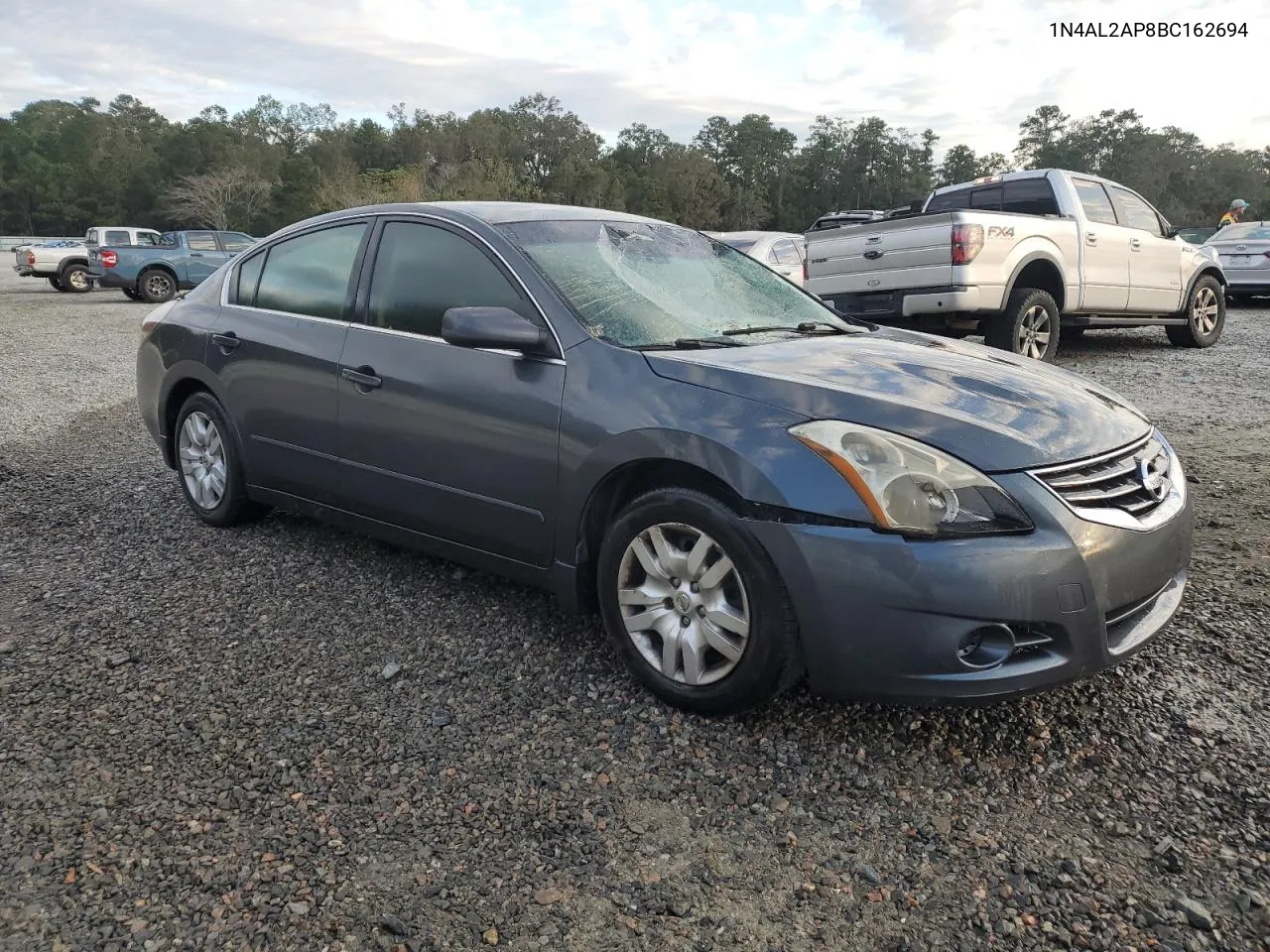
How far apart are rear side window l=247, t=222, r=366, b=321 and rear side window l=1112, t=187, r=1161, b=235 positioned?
877 cm

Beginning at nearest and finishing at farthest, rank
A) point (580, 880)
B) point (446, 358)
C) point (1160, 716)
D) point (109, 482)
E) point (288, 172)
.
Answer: point (580, 880)
point (1160, 716)
point (446, 358)
point (109, 482)
point (288, 172)

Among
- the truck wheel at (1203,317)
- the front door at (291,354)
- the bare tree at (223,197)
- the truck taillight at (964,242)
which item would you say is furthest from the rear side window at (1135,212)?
the bare tree at (223,197)

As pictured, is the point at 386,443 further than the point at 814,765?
Yes

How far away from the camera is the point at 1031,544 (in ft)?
8.11

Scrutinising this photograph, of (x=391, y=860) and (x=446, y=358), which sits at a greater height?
(x=446, y=358)

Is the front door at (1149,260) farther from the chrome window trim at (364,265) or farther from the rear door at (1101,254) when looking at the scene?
the chrome window trim at (364,265)

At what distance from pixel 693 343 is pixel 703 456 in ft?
2.01

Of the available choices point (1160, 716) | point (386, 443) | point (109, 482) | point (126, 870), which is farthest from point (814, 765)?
point (109, 482)

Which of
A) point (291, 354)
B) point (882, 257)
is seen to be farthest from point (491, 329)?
point (882, 257)

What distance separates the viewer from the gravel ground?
206 centimetres

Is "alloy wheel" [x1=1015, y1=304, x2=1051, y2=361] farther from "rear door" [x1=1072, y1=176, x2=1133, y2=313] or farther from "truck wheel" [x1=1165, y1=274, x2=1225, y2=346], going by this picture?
"truck wheel" [x1=1165, y1=274, x2=1225, y2=346]

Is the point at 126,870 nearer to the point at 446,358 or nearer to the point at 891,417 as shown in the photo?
the point at 446,358

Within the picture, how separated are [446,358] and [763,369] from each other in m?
1.22

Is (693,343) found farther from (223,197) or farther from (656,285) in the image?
(223,197)
